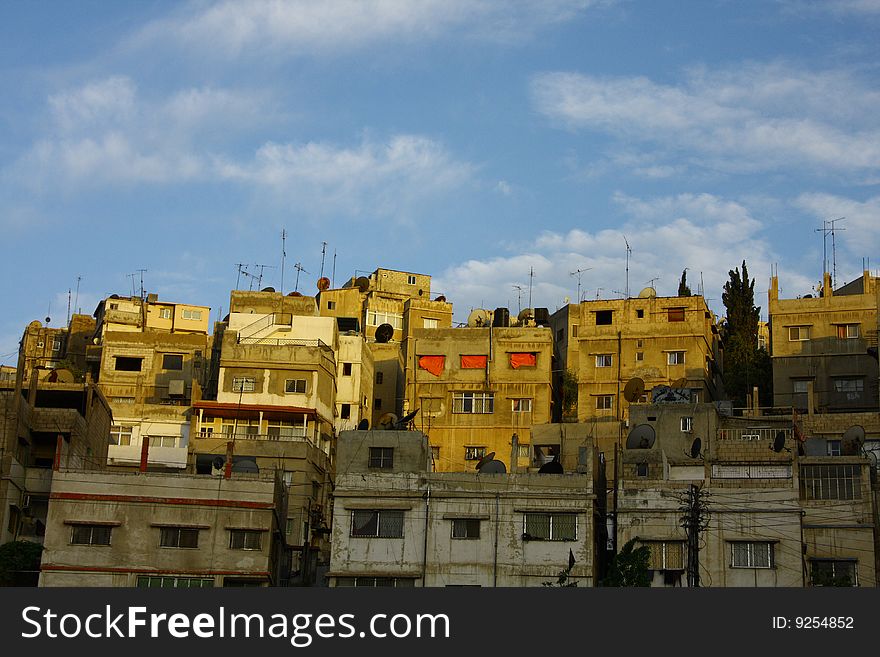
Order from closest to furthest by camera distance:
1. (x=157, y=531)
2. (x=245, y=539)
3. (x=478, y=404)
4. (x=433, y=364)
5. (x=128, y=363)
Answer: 1. (x=157, y=531)
2. (x=245, y=539)
3. (x=478, y=404)
4. (x=433, y=364)
5. (x=128, y=363)

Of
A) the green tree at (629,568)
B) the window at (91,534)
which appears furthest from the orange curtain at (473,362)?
the window at (91,534)

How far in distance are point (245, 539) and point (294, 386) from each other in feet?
64.3

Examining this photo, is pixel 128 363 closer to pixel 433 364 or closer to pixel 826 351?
pixel 433 364

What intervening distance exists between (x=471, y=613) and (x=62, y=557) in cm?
2258

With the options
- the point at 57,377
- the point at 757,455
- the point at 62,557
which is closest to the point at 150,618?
the point at 62,557

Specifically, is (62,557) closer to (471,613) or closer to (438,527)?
(438,527)

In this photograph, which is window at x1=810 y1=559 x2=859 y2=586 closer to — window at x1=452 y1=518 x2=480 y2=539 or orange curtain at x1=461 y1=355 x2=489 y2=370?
window at x1=452 y1=518 x2=480 y2=539

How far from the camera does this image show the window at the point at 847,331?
80562 mm

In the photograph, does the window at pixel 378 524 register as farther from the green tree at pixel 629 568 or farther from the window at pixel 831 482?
the window at pixel 831 482

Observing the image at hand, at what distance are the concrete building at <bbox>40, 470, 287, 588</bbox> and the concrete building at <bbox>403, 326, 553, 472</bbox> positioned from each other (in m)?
22.1

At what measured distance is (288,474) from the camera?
228 ft

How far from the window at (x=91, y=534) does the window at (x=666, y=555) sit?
70.2ft

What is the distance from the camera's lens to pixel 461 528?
5791 cm

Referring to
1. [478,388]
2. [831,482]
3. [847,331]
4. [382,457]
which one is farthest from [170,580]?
[847,331]
